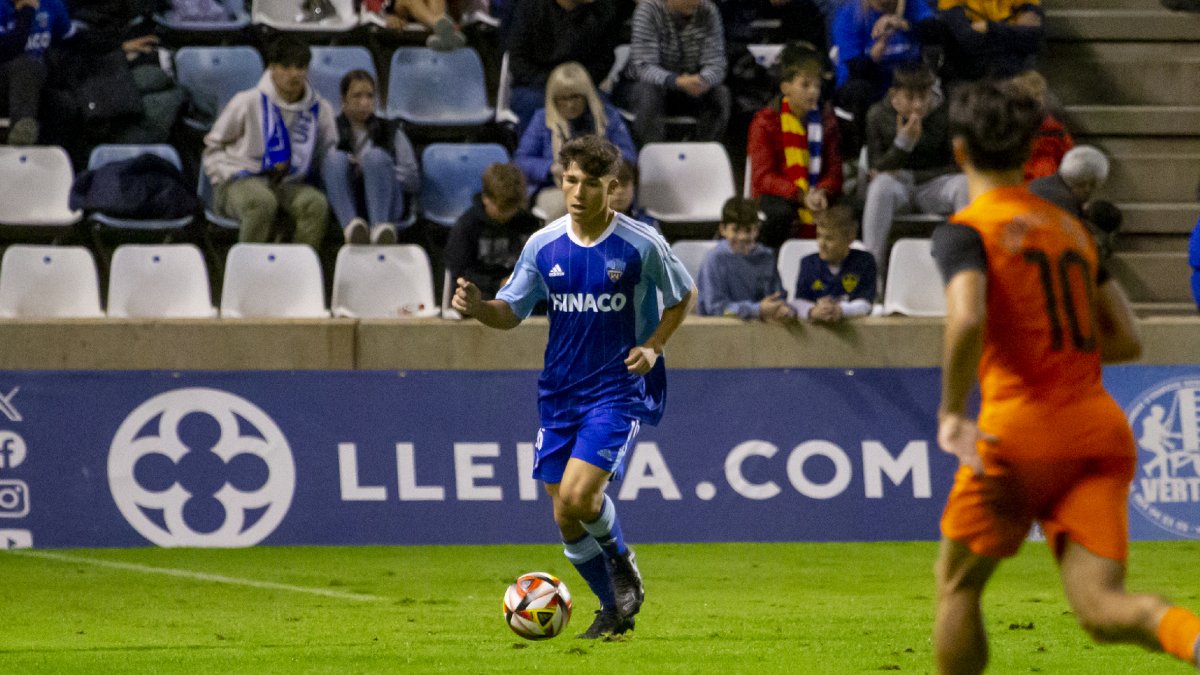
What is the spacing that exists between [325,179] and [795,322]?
3472mm

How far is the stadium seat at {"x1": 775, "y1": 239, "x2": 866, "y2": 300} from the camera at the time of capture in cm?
1058

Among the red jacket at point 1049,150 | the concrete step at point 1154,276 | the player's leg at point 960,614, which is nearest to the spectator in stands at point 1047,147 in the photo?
the red jacket at point 1049,150

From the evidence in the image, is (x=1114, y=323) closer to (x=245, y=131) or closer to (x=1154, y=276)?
Answer: (x=245, y=131)

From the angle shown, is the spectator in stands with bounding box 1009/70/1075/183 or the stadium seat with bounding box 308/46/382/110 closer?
the spectator in stands with bounding box 1009/70/1075/183

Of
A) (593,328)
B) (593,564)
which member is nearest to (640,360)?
(593,328)

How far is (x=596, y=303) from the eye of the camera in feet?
21.3

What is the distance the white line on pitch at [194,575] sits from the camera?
26.8ft

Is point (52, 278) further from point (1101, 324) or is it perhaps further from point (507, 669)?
point (1101, 324)

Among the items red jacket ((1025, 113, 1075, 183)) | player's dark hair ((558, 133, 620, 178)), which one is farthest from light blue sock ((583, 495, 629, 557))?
red jacket ((1025, 113, 1075, 183))

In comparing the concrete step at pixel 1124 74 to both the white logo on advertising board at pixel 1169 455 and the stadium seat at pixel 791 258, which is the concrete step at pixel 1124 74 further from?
the white logo on advertising board at pixel 1169 455

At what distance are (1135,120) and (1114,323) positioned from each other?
29.8ft

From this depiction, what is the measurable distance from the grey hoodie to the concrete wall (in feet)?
5.58

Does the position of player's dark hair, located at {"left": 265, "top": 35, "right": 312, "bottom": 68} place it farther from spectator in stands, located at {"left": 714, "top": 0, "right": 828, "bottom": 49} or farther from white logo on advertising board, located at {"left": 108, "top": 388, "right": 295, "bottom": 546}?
spectator in stands, located at {"left": 714, "top": 0, "right": 828, "bottom": 49}

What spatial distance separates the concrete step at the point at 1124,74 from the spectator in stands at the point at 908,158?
6.61 ft
